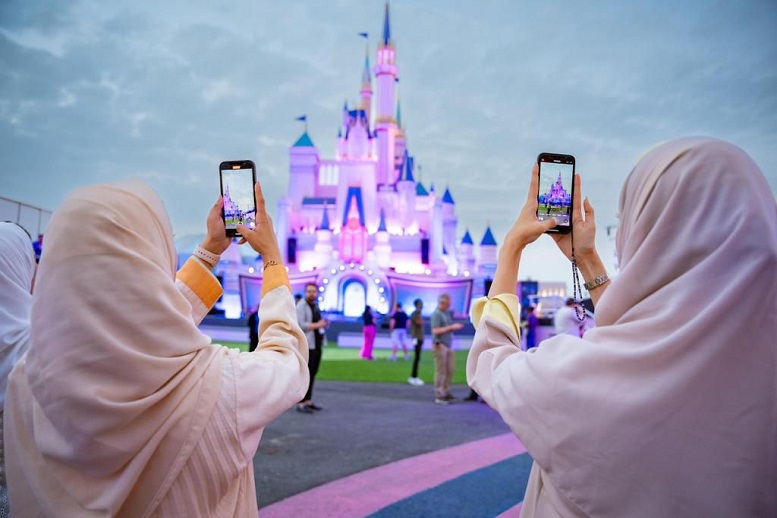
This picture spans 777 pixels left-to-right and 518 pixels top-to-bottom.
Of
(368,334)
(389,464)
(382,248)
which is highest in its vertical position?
(382,248)

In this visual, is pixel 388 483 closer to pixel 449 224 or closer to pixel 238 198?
pixel 238 198

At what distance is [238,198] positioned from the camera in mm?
2568

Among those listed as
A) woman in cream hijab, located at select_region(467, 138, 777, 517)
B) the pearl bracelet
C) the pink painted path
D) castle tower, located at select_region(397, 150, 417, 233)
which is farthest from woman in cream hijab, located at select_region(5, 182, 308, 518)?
castle tower, located at select_region(397, 150, 417, 233)

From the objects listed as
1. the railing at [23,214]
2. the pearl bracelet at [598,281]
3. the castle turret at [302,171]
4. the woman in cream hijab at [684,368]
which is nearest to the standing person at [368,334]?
the railing at [23,214]

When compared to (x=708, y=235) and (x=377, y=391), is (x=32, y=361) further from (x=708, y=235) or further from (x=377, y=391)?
(x=377, y=391)

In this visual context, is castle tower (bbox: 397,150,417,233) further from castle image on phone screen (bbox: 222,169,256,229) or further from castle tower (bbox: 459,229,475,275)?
castle image on phone screen (bbox: 222,169,256,229)

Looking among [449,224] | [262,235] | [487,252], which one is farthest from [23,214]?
[487,252]

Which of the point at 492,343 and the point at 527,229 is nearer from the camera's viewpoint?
the point at 492,343

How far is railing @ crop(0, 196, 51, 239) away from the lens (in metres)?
8.30

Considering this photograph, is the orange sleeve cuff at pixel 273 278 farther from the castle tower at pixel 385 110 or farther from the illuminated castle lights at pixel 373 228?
the castle tower at pixel 385 110

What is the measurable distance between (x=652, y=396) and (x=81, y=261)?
152 centimetres

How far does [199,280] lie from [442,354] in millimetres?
8215

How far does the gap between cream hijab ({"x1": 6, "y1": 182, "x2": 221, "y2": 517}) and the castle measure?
36.4m

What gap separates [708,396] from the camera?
4.55 feet
